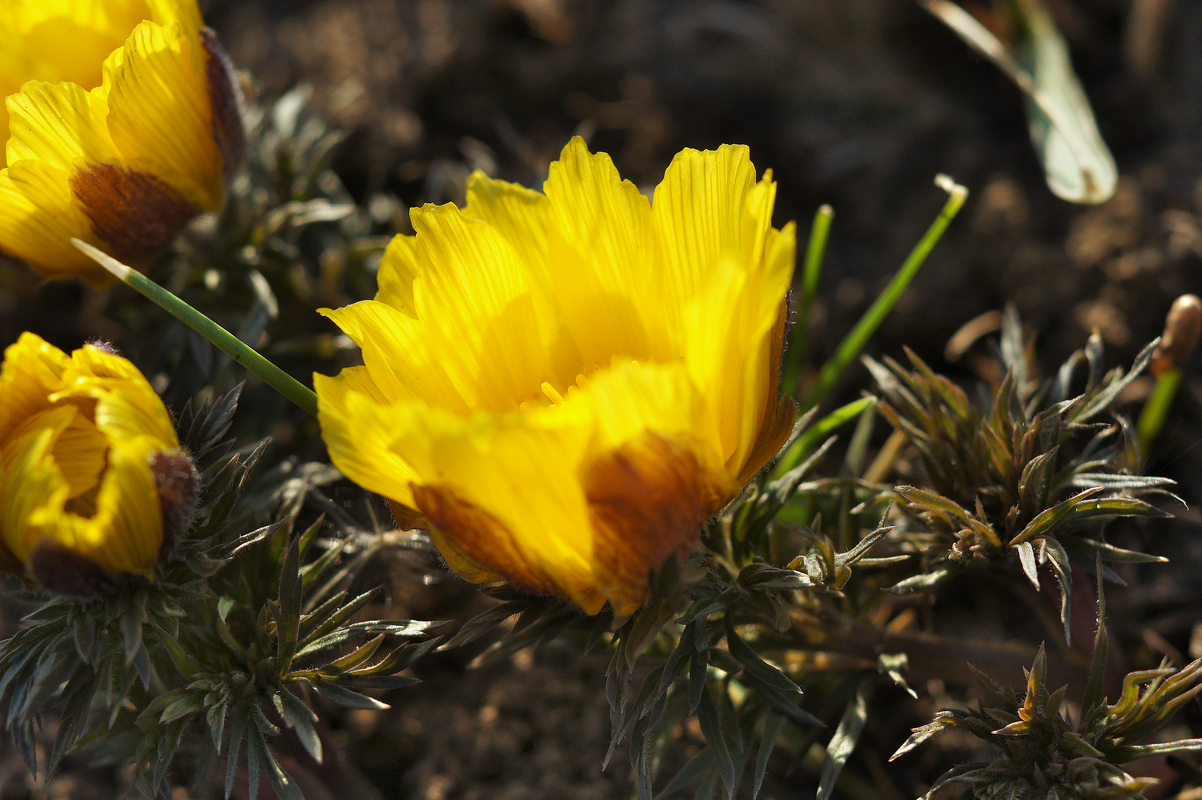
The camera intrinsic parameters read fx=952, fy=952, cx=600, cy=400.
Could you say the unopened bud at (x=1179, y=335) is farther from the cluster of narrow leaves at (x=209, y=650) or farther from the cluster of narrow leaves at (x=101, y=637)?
the cluster of narrow leaves at (x=101, y=637)

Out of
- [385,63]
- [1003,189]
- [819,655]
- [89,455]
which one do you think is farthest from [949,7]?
[89,455]

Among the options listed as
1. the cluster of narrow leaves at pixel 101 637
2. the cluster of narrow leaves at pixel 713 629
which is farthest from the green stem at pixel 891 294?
the cluster of narrow leaves at pixel 101 637

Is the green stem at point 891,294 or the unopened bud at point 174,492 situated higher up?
the unopened bud at point 174,492

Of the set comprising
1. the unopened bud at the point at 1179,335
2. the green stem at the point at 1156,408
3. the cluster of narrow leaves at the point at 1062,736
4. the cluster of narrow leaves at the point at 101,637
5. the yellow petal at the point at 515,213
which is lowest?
the green stem at the point at 1156,408

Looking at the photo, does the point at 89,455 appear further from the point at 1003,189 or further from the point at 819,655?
the point at 1003,189

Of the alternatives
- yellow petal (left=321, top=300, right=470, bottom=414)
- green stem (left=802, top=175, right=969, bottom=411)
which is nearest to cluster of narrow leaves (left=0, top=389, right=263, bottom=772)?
yellow petal (left=321, top=300, right=470, bottom=414)

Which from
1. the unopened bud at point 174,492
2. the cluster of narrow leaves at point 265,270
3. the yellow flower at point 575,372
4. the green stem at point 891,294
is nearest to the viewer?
the yellow flower at point 575,372
